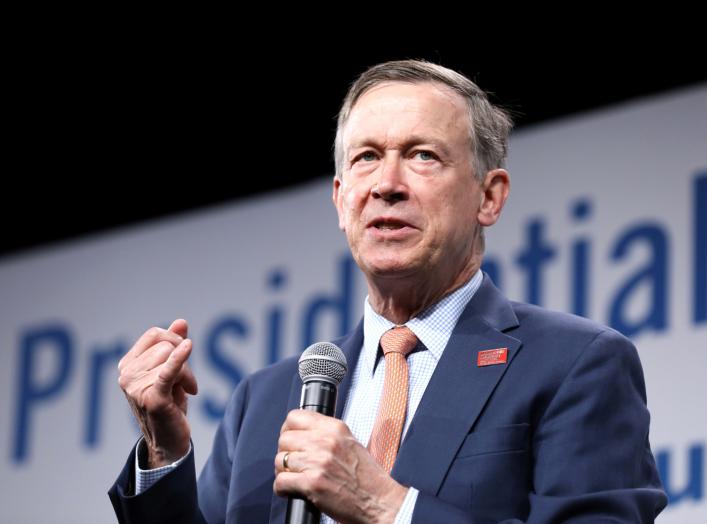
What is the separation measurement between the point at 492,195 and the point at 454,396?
496mm

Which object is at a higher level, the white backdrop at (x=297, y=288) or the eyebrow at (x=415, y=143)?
the eyebrow at (x=415, y=143)

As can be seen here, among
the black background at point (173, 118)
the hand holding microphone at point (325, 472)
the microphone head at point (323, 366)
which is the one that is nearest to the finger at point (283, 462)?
the hand holding microphone at point (325, 472)

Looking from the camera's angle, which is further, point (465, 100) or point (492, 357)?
point (465, 100)

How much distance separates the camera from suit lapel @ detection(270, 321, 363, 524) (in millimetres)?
1860

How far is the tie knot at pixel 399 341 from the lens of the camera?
1.98 m

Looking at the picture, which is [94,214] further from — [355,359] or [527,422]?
[527,422]

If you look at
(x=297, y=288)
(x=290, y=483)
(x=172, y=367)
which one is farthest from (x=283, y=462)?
(x=297, y=288)

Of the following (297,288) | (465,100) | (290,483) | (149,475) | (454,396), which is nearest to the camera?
(290,483)

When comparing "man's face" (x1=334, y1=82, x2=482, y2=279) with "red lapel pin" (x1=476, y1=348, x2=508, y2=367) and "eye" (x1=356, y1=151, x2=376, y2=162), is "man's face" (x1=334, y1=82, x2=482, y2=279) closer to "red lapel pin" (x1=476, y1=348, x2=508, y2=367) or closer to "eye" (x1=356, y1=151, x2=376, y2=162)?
"eye" (x1=356, y1=151, x2=376, y2=162)

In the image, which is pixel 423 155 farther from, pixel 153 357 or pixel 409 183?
pixel 153 357

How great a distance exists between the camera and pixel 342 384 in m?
2.02

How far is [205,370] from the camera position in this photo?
4285 millimetres

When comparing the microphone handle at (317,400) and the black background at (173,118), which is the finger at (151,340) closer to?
the microphone handle at (317,400)

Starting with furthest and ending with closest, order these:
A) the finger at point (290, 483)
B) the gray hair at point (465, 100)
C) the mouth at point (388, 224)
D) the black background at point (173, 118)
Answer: the black background at point (173, 118) → the gray hair at point (465, 100) → the mouth at point (388, 224) → the finger at point (290, 483)
